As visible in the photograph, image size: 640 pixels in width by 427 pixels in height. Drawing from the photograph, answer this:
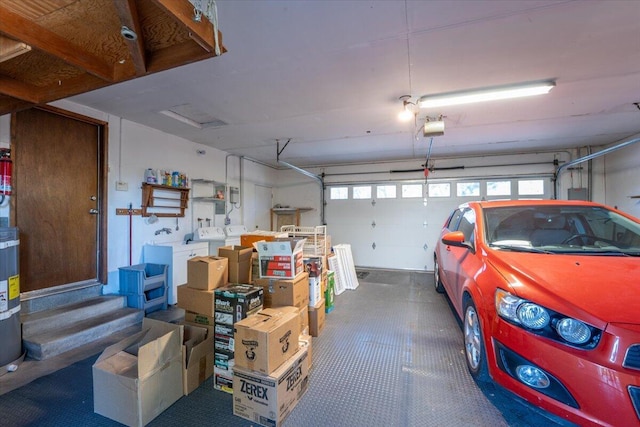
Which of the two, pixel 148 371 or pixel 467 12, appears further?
pixel 467 12

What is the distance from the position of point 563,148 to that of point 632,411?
20.1 ft

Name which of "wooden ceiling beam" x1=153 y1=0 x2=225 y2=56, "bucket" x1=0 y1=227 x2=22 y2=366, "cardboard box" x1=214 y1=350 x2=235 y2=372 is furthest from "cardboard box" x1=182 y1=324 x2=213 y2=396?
"wooden ceiling beam" x1=153 y1=0 x2=225 y2=56

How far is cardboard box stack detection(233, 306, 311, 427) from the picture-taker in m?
1.64

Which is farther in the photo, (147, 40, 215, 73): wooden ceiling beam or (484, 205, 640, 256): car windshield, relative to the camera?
(484, 205, 640, 256): car windshield

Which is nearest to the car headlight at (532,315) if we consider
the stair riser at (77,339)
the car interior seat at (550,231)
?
the car interior seat at (550,231)

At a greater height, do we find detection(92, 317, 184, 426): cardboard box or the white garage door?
the white garage door

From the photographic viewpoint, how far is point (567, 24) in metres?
1.88

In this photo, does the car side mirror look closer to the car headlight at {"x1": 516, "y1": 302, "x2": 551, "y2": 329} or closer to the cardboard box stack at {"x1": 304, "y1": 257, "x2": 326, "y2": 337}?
the car headlight at {"x1": 516, "y1": 302, "x2": 551, "y2": 329}

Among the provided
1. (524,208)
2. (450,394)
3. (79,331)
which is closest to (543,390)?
(450,394)

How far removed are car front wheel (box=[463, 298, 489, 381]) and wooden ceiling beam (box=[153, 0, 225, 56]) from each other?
225 centimetres

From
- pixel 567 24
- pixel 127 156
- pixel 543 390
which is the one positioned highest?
pixel 567 24

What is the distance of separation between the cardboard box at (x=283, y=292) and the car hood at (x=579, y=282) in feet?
5.01

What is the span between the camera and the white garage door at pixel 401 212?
601 cm

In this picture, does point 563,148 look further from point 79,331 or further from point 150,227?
point 79,331
